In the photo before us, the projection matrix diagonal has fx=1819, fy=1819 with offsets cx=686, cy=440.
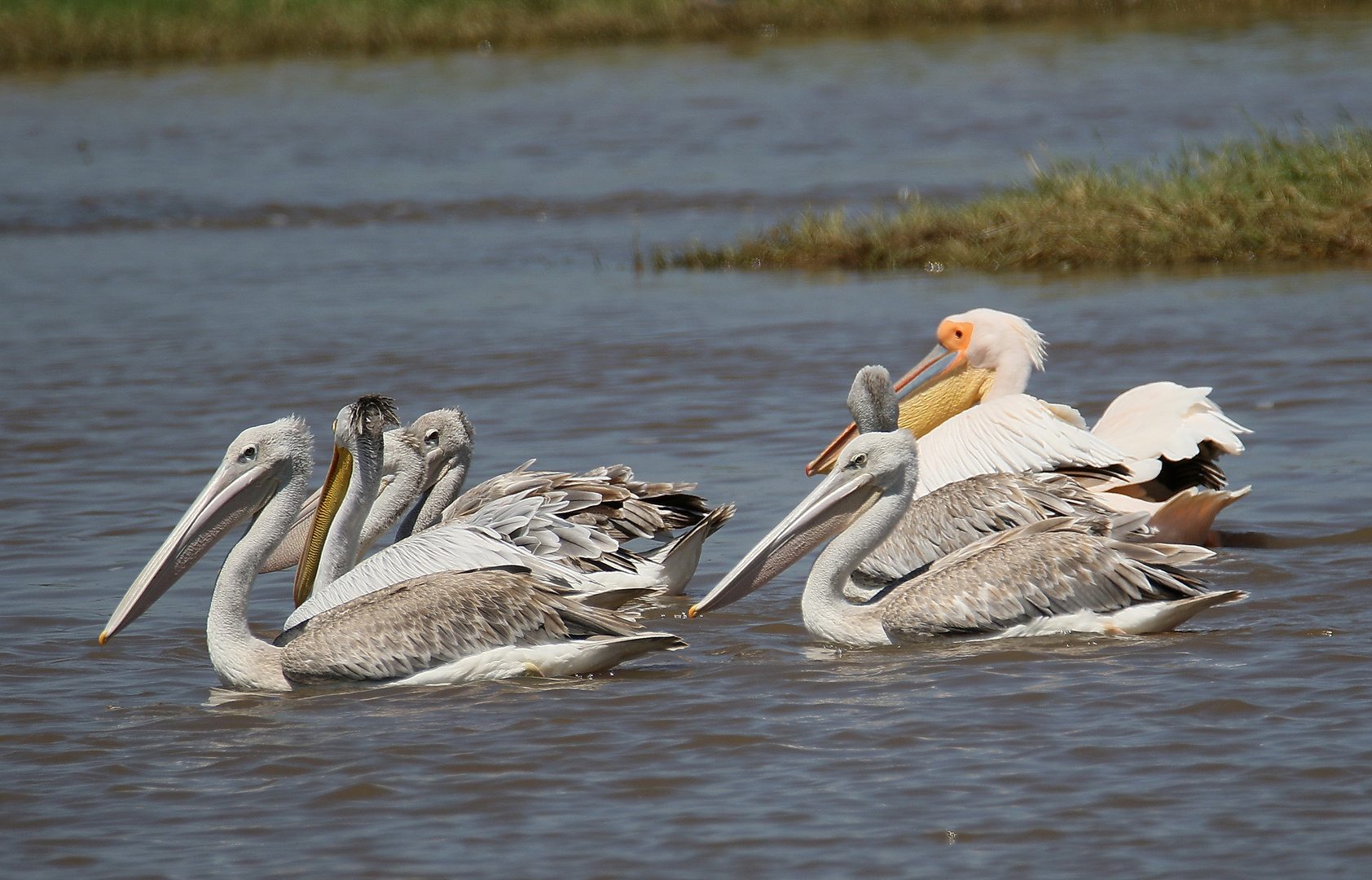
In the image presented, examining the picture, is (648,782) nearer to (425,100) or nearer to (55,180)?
(55,180)

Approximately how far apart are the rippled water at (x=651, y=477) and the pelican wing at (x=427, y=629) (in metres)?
0.09

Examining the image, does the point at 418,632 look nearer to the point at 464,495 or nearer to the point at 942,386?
the point at 464,495

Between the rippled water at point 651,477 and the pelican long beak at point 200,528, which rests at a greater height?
the pelican long beak at point 200,528

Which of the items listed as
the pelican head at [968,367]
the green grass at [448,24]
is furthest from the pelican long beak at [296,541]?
the green grass at [448,24]

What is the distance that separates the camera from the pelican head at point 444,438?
5.93 meters

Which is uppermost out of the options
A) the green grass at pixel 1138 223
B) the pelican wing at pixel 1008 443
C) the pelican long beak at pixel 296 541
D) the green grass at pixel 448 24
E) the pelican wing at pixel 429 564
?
the green grass at pixel 448 24

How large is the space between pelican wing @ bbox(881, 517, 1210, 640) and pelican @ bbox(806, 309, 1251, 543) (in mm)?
767

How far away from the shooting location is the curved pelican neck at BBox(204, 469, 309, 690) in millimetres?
4676

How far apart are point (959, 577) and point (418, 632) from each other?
1419 mm

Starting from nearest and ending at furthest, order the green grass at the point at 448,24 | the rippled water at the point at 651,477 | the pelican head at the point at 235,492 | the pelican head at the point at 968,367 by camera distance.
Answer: the rippled water at the point at 651,477 < the pelican head at the point at 235,492 < the pelican head at the point at 968,367 < the green grass at the point at 448,24

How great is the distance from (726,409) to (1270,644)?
373cm

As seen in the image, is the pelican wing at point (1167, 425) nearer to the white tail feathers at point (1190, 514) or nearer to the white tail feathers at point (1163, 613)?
the white tail feathers at point (1190, 514)

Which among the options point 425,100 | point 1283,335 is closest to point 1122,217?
point 1283,335

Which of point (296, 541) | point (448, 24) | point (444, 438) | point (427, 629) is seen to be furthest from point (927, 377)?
point (448, 24)
